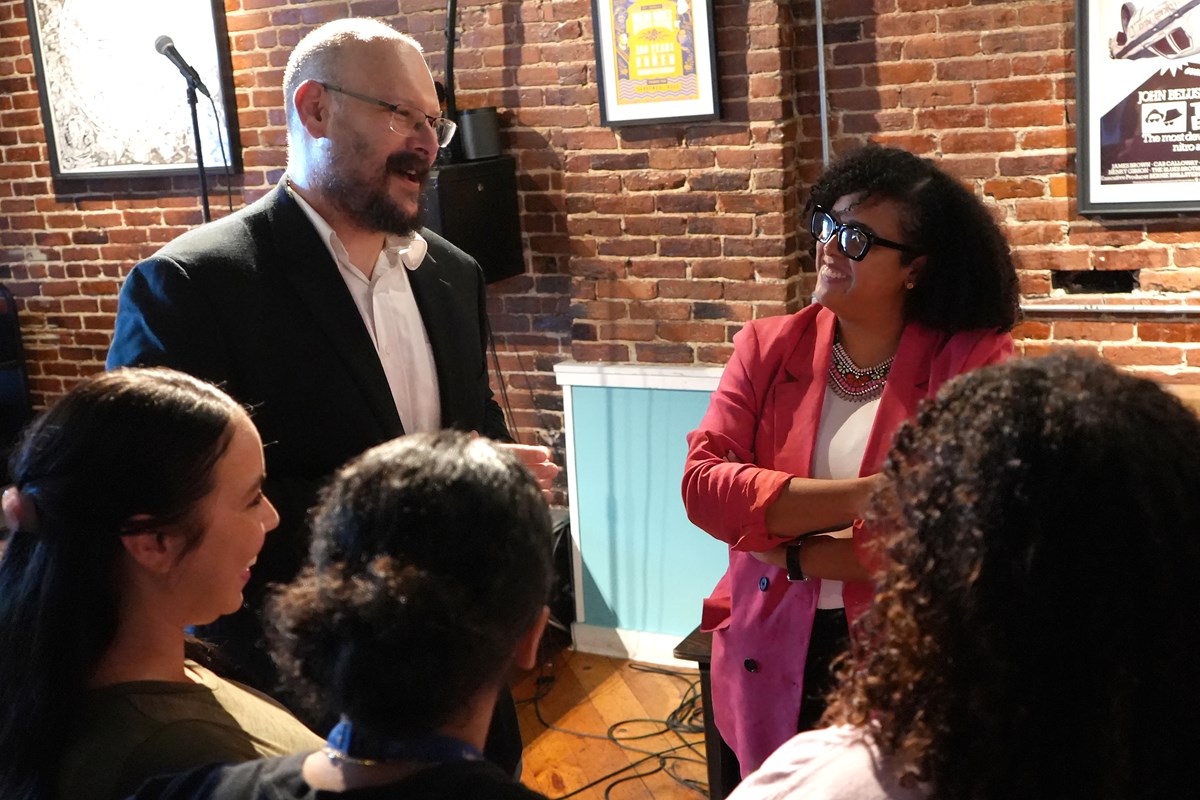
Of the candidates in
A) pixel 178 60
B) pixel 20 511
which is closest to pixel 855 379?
pixel 20 511

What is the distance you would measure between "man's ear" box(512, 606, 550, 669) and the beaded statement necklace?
1206 millimetres

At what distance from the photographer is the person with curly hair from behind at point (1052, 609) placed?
0.86 meters

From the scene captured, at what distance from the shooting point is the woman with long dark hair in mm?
1145

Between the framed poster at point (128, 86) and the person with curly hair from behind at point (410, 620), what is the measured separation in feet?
12.8

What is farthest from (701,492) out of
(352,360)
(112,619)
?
(112,619)

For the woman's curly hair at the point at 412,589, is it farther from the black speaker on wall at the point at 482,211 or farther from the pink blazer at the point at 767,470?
the black speaker on wall at the point at 482,211

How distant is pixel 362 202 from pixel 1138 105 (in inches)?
86.1

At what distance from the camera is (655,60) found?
3506 millimetres

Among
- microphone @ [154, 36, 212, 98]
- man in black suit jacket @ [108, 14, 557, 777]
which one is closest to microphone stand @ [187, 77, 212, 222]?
microphone @ [154, 36, 212, 98]

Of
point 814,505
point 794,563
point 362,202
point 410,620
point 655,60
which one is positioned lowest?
point 794,563

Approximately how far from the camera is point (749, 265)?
138 inches

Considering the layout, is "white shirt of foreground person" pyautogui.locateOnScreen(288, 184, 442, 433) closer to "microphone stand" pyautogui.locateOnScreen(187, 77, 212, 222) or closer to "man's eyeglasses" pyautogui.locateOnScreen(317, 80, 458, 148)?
"man's eyeglasses" pyautogui.locateOnScreen(317, 80, 458, 148)

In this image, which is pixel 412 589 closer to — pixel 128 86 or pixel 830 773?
pixel 830 773

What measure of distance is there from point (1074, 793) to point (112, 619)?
0.95m
